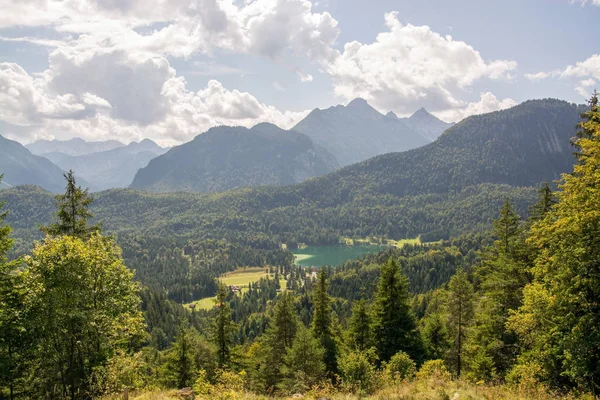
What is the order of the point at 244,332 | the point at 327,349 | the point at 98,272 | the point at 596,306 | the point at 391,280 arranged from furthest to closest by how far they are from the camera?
the point at 244,332 → the point at 327,349 → the point at 391,280 → the point at 98,272 → the point at 596,306

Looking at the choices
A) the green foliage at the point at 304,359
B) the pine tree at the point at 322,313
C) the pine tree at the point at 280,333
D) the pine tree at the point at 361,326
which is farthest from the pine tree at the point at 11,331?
the pine tree at the point at 322,313

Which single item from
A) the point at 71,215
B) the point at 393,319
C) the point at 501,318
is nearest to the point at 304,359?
the point at 393,319

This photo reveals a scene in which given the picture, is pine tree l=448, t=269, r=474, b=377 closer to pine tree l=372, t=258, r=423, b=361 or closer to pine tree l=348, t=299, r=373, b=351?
pine tree l=372, t=258, r=423, b=361

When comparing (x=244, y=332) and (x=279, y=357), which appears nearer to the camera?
(x=279, y=357)

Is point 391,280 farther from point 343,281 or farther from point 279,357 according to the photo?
point 343,281

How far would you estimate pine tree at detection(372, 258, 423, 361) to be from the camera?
110ft

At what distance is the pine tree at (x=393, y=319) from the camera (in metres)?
33.4

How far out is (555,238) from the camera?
62.2ft

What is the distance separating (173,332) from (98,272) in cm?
10953

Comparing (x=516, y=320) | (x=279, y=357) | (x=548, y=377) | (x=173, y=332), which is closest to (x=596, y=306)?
(x=548, y=377)

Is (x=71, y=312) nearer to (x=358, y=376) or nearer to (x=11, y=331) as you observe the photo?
(x=11, y=331)

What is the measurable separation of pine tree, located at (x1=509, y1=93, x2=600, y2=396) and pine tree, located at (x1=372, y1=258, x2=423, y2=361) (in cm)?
1390

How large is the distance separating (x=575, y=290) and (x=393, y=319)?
18.2m

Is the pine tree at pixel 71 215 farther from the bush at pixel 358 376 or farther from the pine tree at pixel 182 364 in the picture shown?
the bush at pixel 358 376
